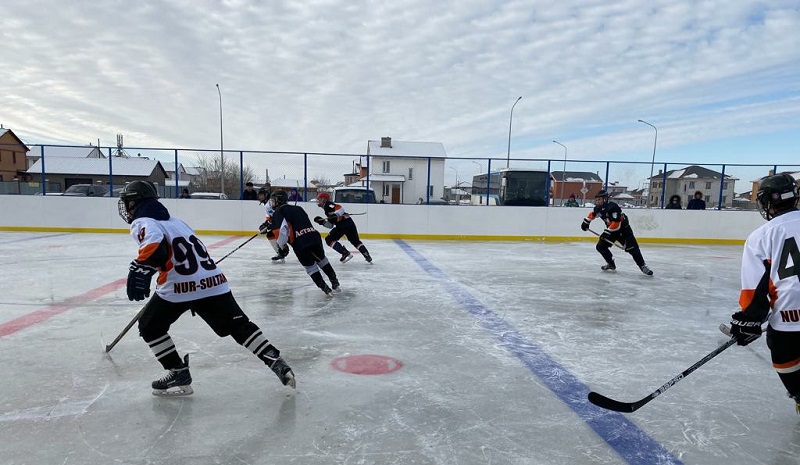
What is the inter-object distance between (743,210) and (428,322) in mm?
12592

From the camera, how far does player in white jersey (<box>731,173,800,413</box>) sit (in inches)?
86.4

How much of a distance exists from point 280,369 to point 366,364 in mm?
738

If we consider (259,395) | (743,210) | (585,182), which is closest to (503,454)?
(259,395)

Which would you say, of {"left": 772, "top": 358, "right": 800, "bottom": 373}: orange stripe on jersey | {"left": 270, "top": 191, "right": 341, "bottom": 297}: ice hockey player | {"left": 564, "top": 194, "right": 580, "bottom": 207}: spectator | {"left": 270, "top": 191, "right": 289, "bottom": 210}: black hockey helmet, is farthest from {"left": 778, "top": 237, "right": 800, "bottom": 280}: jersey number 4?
{"left": 564, "top": 194, "right": 580, "bottom": 207}: spectator

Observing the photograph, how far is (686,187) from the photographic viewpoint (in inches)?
498

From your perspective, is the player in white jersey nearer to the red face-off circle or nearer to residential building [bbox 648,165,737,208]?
the red face-off circle

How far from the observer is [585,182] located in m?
13.2

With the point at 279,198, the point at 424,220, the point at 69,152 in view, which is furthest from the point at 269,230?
the point at 69,152

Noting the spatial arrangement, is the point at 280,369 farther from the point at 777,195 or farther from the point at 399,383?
the point at 777,195

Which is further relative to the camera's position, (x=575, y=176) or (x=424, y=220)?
(x=575, y=176)

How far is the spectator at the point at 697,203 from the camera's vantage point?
504 inches

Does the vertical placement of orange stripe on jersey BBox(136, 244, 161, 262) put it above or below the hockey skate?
above

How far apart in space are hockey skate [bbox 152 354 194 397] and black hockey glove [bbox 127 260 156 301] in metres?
0.57

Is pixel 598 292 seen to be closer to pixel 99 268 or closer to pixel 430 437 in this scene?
pixel 430 437
